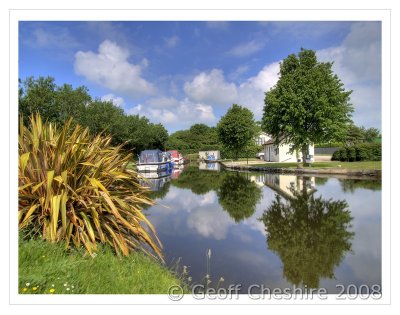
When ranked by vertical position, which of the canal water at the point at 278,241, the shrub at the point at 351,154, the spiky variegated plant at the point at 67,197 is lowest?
the canal water at the point at 278,241

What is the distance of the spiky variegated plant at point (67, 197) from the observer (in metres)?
3.73

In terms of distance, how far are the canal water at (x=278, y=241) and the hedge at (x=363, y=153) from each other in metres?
21.3

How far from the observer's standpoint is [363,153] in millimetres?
30156

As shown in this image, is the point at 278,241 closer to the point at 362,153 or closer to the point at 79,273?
the point at 79,273

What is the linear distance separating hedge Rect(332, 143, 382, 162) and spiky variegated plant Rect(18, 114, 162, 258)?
3140 centimetres

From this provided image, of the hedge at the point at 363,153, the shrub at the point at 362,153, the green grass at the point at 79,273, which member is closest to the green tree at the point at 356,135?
the hedge at the point at 363,153

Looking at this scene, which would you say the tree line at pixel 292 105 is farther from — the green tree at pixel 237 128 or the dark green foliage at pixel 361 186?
the green tree at pixel 237 128

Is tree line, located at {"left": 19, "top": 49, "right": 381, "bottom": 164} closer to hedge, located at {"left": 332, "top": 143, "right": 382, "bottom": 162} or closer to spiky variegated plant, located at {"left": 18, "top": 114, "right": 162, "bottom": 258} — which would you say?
hedge, located at {"left": 332, "top": 143, "right": 382, "bottom": 162}

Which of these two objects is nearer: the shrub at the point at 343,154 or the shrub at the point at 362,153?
the shrub at the point at 362,153

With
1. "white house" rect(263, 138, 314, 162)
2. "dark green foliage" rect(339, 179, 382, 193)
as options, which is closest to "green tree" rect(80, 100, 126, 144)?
"white house" rect(263, 138, 314, 162)

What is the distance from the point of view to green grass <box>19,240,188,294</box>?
297 cm

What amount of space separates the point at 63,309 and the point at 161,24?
3.59 meters
